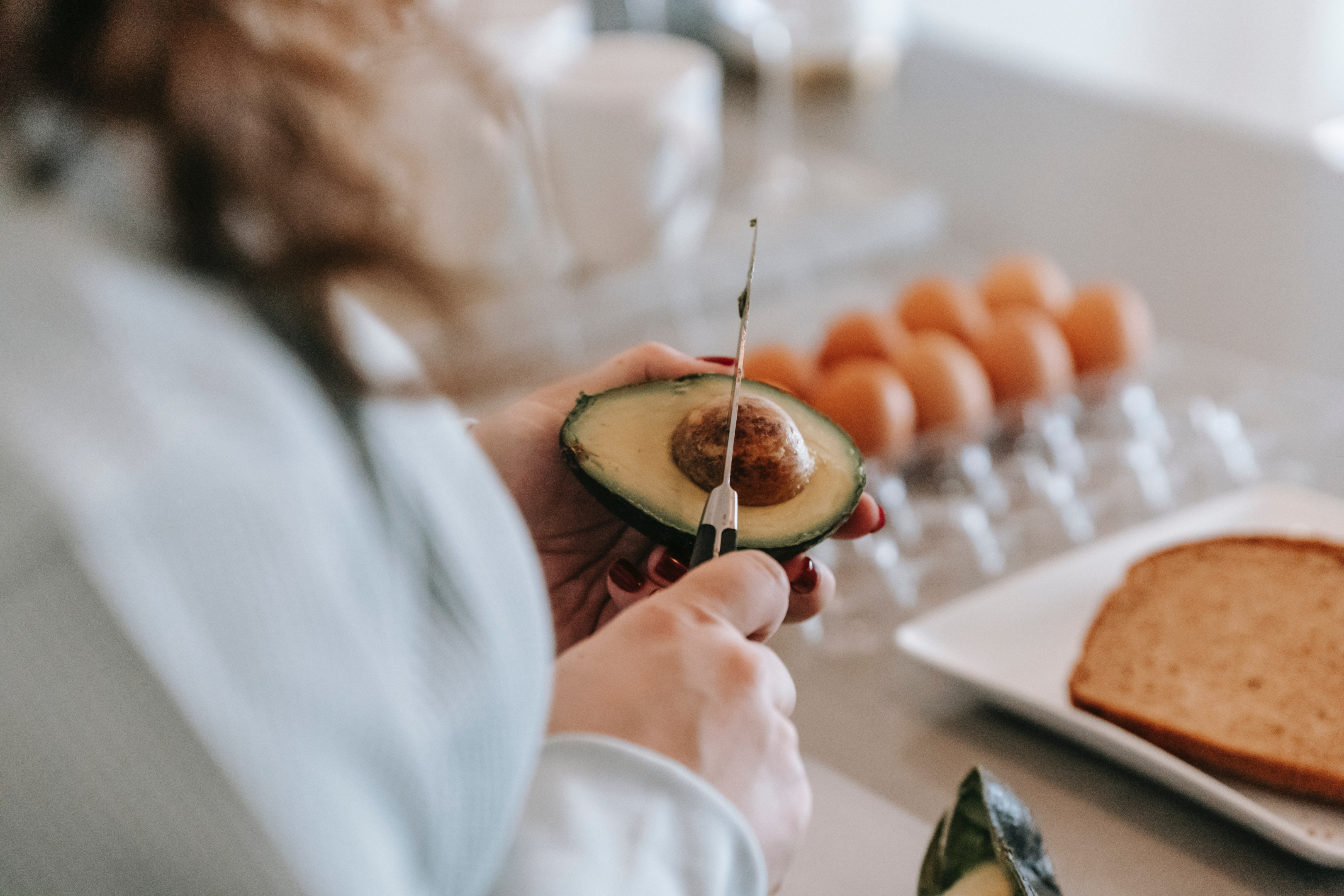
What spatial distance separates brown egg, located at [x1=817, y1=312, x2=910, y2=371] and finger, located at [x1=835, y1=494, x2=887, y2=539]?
1.42ft

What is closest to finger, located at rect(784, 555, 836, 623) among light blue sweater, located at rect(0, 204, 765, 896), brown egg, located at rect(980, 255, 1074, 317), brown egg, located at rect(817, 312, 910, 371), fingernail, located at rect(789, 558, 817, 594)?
fingernail, located at rect(789, 558, 817, 594)

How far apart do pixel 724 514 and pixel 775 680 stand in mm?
80

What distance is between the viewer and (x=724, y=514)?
0.51m

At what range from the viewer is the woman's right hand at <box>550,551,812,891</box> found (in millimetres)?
427

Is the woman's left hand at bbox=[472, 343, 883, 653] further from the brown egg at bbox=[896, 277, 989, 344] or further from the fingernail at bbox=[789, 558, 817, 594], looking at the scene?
the brown egg at bbox=[896, 277, 989, 344]

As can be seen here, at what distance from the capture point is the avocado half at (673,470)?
535mm

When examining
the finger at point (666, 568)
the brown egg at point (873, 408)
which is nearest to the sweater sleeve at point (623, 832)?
the finger at point (666, 568)

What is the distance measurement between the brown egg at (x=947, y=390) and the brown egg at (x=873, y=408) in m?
0.02

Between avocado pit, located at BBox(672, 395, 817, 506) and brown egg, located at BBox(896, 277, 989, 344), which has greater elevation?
avocado pit, located at BBox(672, 395, 817, 506)

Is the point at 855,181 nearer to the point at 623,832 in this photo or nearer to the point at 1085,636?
the point at 1085,636

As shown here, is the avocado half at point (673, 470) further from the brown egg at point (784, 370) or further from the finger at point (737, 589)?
the brown egg at point (784, 370)

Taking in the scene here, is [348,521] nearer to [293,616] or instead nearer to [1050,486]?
[293,616]

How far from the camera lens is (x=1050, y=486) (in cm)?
92

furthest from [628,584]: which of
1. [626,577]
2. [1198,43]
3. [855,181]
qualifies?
[1198,43]
